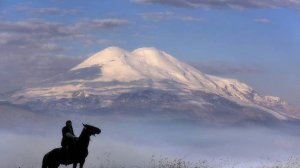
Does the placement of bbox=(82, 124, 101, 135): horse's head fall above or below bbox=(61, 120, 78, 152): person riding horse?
above

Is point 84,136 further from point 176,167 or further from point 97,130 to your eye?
point 176,167

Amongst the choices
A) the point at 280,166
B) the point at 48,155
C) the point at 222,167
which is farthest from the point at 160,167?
the point at 222,167

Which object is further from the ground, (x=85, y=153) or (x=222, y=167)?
(x=85, y=153)

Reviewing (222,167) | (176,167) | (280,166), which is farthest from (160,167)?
(222,167)

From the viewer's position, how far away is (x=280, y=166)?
4581cm

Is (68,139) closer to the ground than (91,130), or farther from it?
closer to the ground

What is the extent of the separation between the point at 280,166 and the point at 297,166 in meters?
1.86

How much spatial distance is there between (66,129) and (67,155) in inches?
42.9

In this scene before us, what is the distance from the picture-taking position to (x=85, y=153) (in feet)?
105

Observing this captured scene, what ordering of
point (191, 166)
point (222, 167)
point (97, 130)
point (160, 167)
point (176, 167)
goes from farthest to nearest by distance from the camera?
1. point (222, 167)
2. point (191, 166)
3. point (160, 167)
4. point (176, 167)
5. point (97, 130)

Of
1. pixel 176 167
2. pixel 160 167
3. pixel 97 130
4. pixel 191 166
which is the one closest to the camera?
pixel 97 130

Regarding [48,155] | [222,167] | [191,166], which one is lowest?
[222,167]

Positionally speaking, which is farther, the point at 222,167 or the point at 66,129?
the point at 222,167

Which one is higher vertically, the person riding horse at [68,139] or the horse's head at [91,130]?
the horse's head at [91,130]
